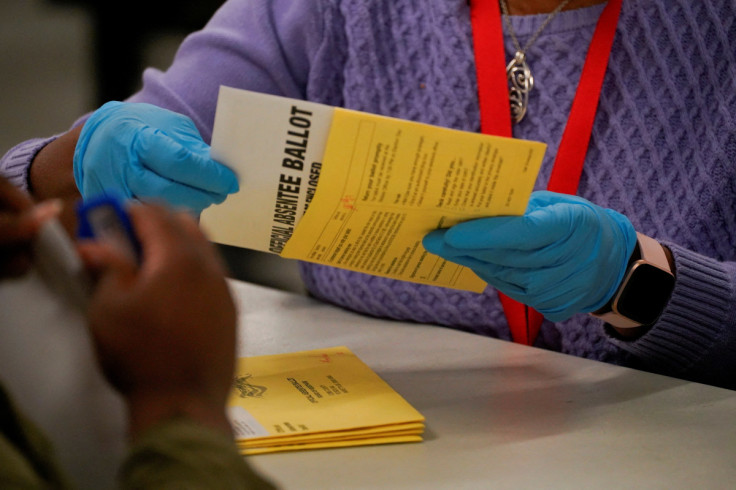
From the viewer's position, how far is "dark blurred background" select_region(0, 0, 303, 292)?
288 centimetres

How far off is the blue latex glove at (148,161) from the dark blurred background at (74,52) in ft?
6.38

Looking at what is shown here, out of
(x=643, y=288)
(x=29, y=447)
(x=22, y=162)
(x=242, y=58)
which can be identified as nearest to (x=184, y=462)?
(x=29, y=447)

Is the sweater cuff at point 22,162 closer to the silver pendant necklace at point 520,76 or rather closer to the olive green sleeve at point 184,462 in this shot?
the silver pendant necklace at point 520,76

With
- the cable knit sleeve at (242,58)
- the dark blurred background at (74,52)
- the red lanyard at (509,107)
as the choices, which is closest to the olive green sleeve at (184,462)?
the red lanyard at (509,107)

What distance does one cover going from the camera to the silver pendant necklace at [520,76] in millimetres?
1143

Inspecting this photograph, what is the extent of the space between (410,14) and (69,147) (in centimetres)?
54

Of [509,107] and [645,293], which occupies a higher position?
[509,107]

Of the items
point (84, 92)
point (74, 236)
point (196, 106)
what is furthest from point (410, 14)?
point (84, 92)

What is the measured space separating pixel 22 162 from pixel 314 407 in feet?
2.01

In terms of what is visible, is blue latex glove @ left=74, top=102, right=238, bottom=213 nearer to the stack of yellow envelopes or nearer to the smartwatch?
the stack of yellow envelopes

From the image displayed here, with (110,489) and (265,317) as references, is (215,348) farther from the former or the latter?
(265,317)

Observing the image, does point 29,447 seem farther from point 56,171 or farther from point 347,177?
point 56,171

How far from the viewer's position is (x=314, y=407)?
2.57ft

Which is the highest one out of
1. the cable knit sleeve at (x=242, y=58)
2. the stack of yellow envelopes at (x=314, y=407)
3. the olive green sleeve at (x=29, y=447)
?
the cable knit sleeve at (x=242, y=58)
